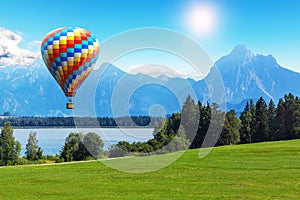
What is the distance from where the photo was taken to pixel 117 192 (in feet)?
75.8

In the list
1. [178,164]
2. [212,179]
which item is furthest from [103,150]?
[212,179]

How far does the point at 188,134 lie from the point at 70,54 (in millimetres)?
33943

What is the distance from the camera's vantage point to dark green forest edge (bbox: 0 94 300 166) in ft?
178

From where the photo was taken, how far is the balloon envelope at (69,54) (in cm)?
3116

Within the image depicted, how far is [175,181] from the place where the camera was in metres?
26.1

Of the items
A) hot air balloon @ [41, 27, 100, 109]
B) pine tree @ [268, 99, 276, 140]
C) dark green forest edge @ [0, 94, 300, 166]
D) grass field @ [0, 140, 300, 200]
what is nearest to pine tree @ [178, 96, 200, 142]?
dark green forest edge @ [0, 94, 300, 166]

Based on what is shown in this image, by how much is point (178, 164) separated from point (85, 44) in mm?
11771

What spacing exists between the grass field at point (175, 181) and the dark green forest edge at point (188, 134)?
17.7m

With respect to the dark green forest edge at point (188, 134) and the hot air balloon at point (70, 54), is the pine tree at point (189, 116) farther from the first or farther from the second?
the hot air balloon at point (70, 54)

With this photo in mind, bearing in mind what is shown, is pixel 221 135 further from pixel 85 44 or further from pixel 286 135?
pixel 85 44

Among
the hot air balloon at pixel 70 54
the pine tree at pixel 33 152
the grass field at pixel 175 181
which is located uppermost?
the hot air balloon at pixel 70 54

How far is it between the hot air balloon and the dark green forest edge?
64.6 ft

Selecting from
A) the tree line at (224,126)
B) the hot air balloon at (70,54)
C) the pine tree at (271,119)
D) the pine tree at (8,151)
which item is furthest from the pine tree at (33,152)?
the pine tree at (271,119)

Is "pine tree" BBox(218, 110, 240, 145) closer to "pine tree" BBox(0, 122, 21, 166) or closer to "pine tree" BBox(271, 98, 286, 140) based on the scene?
"pine tree" BBox(271, 98, 286, 140)
